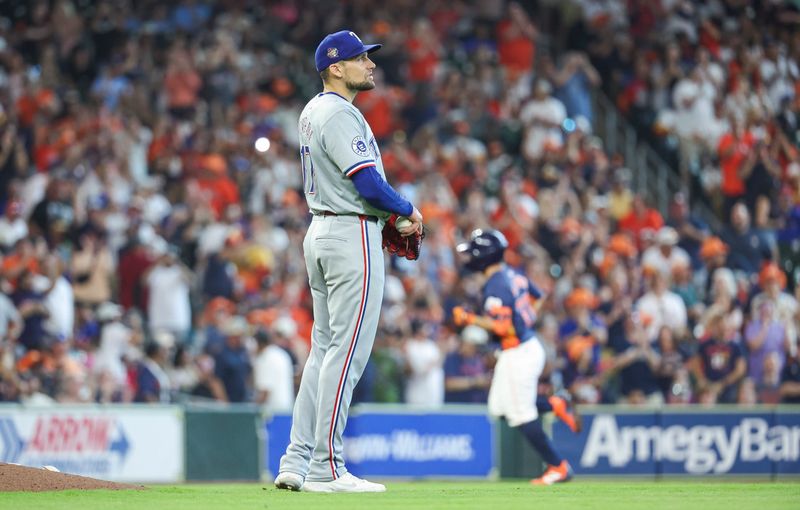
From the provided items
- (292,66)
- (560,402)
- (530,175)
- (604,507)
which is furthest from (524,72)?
(604,507)

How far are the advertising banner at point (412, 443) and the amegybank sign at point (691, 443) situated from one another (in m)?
1.15

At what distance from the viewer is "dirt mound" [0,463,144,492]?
7.86 metres

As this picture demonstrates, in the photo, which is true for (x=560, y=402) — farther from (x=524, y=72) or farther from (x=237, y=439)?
(x=524, y=72)

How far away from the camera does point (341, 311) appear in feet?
24.4

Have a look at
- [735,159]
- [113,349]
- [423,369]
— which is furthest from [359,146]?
[735,159]

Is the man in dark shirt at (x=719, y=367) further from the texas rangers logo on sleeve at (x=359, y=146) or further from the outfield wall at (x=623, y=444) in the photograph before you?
the texas rangers logo on sleeve at (x=359, y=146)

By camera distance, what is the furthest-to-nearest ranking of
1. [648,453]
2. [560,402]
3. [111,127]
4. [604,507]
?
[111,127], [648,453], [560,402], [604,507]

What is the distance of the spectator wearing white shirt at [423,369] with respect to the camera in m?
16.1

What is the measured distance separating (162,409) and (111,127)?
4.20m

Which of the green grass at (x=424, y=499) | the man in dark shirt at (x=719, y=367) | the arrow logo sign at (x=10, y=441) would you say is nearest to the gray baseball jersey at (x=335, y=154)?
the green grass at (x=424, y=499)

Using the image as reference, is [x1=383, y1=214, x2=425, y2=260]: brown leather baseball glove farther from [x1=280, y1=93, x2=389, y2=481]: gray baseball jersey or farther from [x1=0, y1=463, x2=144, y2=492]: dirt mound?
[x1=0, y1=463, x2=144, y2=492]: dirt mound

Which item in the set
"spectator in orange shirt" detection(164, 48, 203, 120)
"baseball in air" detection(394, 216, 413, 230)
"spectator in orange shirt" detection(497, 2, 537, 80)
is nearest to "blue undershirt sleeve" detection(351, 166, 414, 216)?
"baseball in air" detection(394, 216, 413, 230)

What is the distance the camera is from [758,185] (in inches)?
754

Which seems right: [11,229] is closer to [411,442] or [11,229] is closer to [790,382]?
[411,442]
